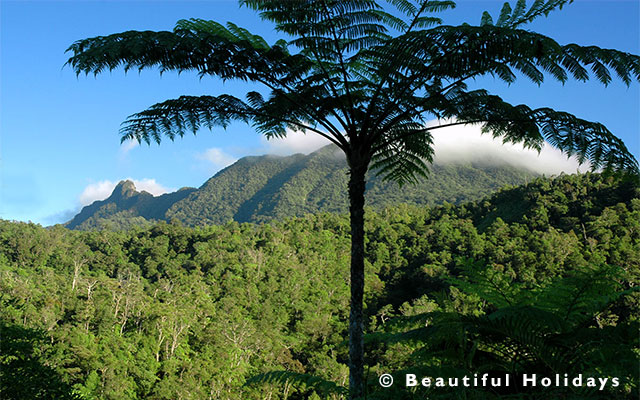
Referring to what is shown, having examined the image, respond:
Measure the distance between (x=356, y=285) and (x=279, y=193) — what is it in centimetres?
11691

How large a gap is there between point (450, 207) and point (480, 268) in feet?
168

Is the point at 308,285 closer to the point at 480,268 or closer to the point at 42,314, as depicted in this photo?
the point at 42,314

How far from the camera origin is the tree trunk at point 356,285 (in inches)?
129

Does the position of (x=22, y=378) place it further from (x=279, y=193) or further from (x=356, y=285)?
(x=279, y=193)

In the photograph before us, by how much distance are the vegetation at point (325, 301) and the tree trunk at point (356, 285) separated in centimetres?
20

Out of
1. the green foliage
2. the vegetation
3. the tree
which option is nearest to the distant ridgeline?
the vegetation

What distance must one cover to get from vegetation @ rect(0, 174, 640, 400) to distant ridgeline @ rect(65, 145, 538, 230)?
128 feet

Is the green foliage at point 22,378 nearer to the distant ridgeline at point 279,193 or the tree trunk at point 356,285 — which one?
the tree trunk at point 356,285

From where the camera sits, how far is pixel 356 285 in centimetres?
342

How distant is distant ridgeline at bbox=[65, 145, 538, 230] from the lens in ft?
317

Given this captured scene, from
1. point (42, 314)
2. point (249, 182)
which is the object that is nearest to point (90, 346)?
point (42, 314)

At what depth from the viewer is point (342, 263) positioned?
45125 mm
